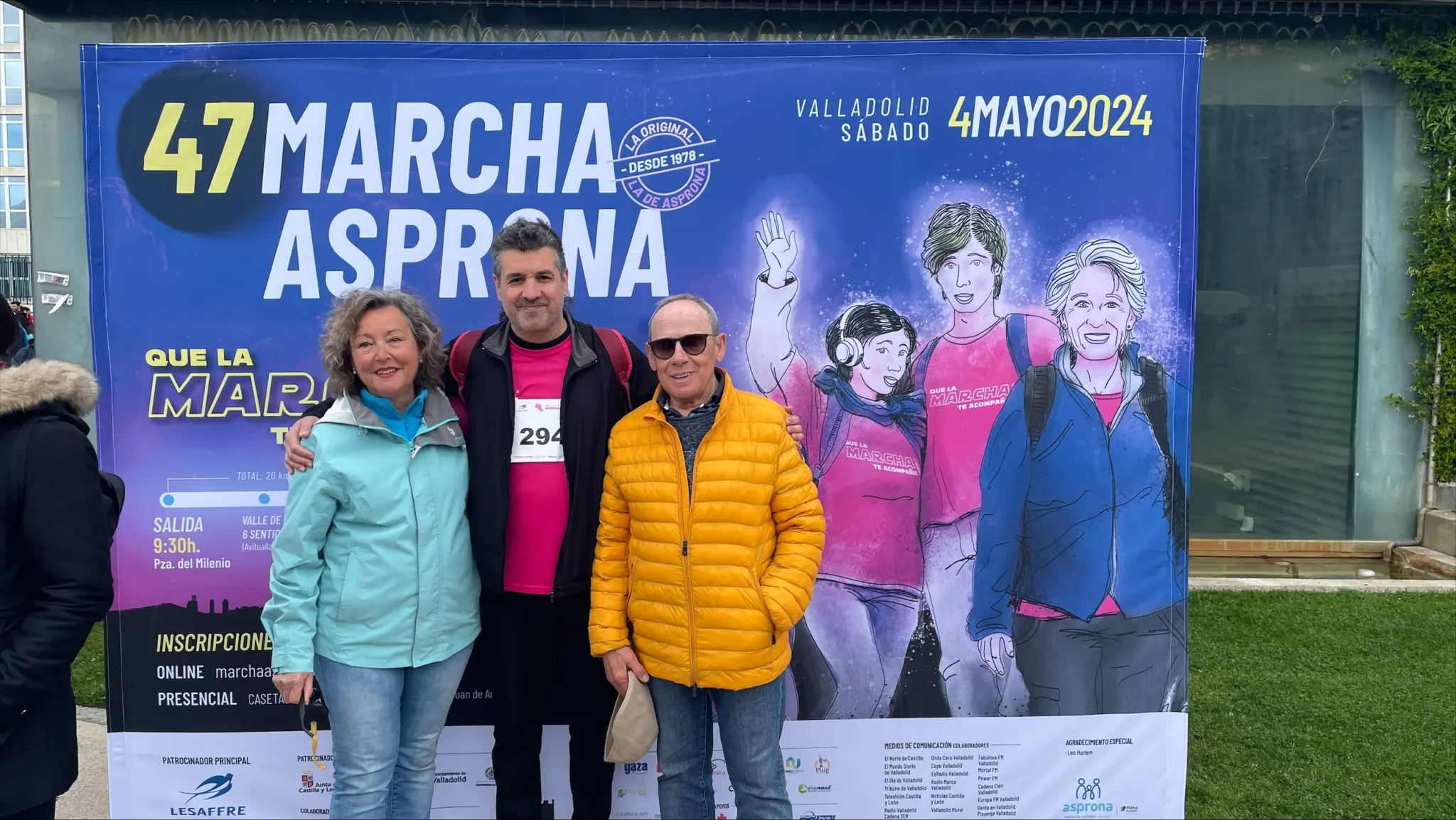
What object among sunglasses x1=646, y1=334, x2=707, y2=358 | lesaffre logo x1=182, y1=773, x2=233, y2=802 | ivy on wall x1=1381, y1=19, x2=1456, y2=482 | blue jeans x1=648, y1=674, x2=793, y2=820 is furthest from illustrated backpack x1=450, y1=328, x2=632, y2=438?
ivy on wall x1=1381, y1=19, x2=1456, y2=482

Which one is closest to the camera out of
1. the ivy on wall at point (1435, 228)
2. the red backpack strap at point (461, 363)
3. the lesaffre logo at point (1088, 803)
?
the red backpack strap at point (461, 363)

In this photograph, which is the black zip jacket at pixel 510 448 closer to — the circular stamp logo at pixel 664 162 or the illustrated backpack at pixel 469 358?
the illustrated backpack at pixel 469 358

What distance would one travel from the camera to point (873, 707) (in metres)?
2.77

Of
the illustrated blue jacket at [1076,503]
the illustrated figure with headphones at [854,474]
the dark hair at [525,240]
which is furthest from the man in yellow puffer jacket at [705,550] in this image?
the illustrated blue jacket at [1076,503]

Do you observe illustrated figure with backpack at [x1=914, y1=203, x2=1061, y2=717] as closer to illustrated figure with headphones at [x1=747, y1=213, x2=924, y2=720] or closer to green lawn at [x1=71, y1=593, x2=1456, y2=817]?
illustrated figure with headphones at [x1=747, y1=213, x2=924, y2=720]

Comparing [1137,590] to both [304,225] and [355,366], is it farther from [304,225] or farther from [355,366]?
[304,225]

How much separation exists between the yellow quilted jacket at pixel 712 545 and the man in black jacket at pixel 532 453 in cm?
12

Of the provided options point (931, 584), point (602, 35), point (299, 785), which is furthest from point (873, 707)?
point (602, 35)

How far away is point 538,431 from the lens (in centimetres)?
218

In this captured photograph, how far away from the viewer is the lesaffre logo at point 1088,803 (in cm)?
279

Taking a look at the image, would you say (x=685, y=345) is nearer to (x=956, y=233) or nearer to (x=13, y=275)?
(x=956, y=233)

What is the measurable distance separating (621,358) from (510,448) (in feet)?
1.29

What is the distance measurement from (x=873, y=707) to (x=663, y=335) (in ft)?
4.91

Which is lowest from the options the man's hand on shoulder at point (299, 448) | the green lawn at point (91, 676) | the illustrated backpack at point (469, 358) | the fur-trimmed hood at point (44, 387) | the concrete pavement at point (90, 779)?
the concrete pavement at point (90, 779)
